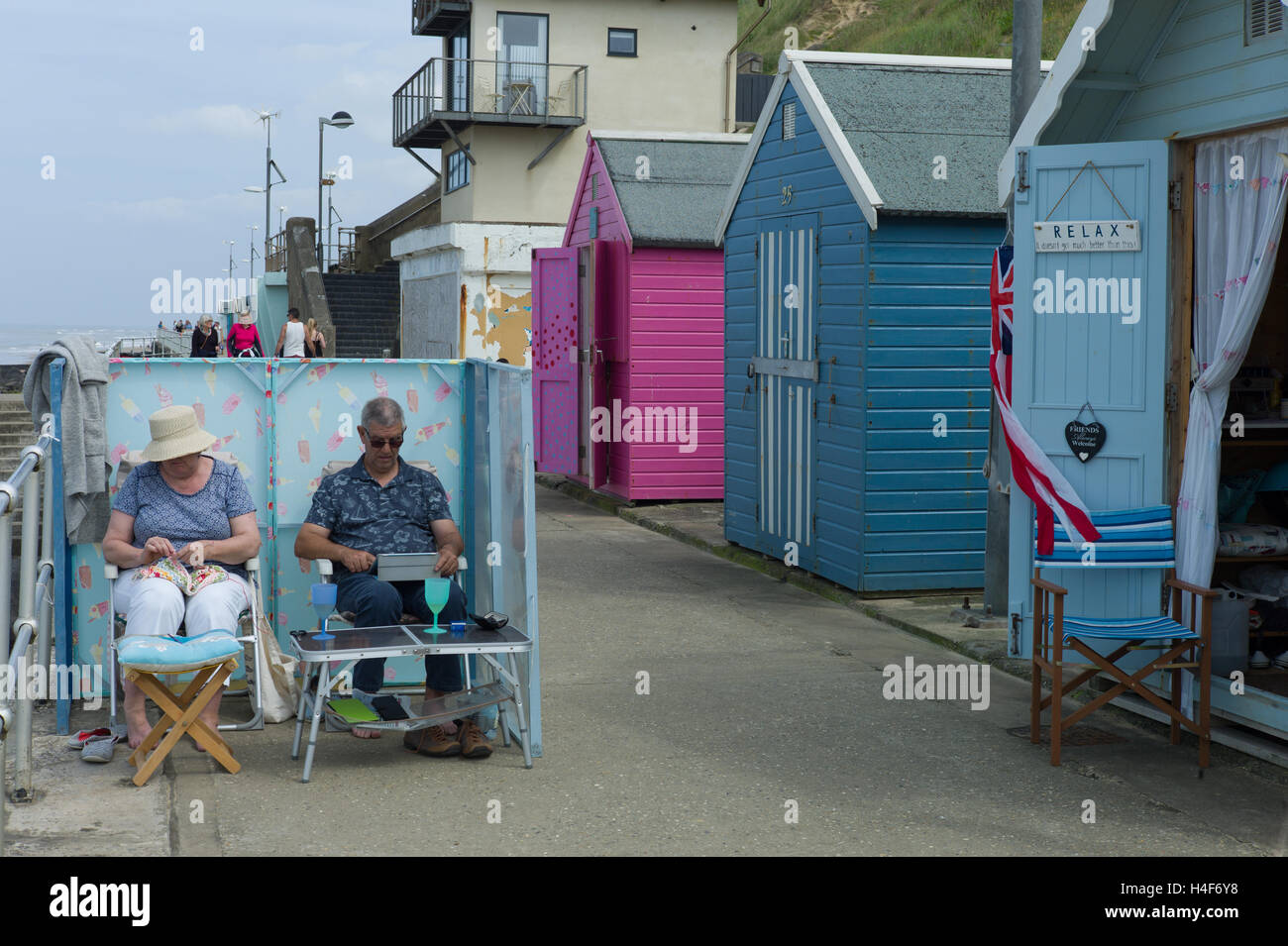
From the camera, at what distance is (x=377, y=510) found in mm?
6445

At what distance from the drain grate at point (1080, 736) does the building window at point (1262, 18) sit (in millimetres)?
2962

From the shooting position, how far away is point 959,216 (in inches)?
361

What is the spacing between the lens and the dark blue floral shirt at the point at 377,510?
21.0ft

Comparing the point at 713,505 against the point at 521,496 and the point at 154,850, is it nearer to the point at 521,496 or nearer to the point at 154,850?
the point at 521,496

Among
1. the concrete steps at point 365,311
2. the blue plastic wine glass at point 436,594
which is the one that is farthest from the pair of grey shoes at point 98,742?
the concrete steps at point 365,311

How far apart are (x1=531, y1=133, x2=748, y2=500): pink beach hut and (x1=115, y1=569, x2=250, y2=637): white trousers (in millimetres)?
8375

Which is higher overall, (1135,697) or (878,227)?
(878,227)

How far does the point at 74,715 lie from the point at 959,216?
232 inches

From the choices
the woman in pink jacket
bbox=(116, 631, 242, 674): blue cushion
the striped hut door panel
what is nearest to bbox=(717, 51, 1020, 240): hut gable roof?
the striped hut door panel

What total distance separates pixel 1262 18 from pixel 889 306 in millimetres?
3507

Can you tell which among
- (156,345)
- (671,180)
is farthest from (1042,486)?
(156,345)

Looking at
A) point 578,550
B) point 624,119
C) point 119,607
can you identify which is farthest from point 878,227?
point 624,119

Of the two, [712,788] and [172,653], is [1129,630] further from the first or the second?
[172,653]

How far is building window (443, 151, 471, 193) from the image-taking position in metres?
31.2
